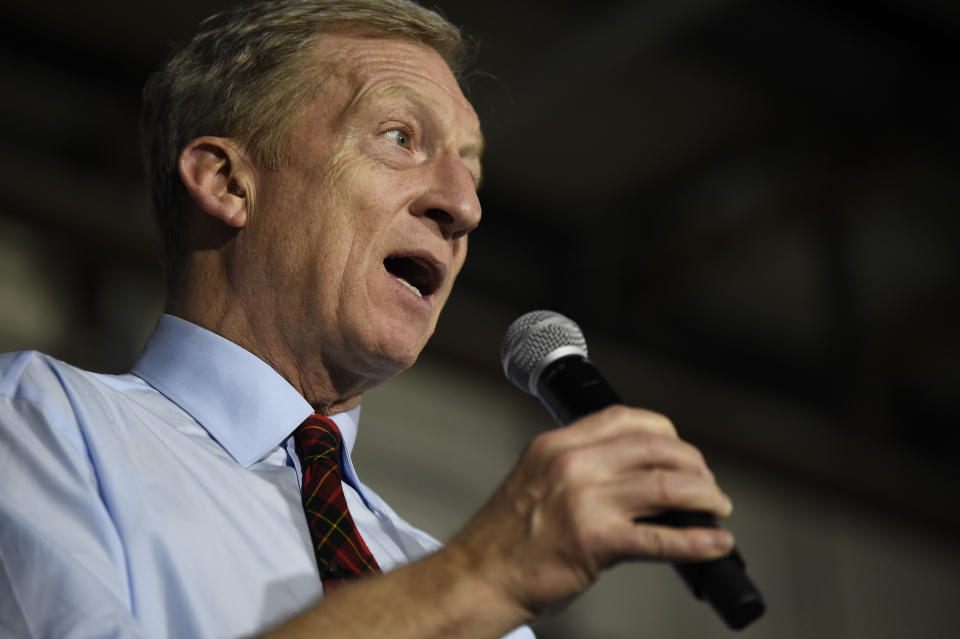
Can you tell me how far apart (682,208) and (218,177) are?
381 centimetres

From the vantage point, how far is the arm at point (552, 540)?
87 centimetres

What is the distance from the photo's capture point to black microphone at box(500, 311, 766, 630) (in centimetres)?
84

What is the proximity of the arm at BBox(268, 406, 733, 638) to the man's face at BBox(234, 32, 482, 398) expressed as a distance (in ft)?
1.98

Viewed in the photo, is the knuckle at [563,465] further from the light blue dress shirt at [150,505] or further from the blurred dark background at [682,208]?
the blurred dark background at [682,208]

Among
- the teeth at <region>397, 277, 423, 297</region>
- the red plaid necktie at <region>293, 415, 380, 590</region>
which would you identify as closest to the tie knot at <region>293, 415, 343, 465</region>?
the red plaid necktie at <region>293, 415, 380, 590</region>

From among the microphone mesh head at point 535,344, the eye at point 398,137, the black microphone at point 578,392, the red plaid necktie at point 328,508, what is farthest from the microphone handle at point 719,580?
the eye at point 398,137

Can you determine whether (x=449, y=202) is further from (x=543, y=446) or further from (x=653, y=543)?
(x=653, y=543)

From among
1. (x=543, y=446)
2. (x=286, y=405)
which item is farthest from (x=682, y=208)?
(x=543, y=446)

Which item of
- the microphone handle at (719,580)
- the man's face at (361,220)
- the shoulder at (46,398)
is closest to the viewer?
the microphone handle at (719,580)

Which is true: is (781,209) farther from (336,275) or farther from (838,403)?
(336,275)

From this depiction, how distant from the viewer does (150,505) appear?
1.12 meters

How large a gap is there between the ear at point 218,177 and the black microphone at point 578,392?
0.52 meters

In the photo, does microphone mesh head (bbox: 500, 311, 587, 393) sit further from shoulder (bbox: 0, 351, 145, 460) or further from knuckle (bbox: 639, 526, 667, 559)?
shoulder (bbox: 0, 351, 145, 460)

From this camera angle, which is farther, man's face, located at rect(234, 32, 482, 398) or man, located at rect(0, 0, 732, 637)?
man's face, located at rect(234, 32, 482, 398)
